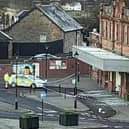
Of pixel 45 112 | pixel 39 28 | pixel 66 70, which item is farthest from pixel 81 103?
pixel 39 28

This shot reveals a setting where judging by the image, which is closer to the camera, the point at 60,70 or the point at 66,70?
the point at 60,70

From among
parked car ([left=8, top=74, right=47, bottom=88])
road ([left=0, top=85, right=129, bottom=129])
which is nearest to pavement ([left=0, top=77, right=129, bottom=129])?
road ([left=0, top=85, right=129, bottom=129])

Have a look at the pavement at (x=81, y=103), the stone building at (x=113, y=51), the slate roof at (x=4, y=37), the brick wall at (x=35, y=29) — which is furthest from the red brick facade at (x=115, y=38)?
the brick wall at (x=35, y=29)

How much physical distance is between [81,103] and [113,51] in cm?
1058

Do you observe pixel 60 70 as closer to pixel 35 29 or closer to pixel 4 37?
pixel 4 37

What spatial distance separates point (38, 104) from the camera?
58.9m

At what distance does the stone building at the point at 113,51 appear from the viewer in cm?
6119

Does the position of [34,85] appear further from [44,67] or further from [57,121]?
[57,121]

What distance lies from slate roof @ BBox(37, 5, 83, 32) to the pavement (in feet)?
60.1

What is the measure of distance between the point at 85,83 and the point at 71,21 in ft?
85.5

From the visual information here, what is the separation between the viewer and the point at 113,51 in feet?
226

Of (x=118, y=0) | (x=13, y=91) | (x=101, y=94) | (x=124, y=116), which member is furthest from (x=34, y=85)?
(x=124, y=116)

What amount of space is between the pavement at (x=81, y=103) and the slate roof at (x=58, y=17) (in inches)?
722

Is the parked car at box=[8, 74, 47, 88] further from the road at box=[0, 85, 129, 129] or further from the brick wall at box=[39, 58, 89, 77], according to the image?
the brick wall at box=[39, 58, 89, 77]
